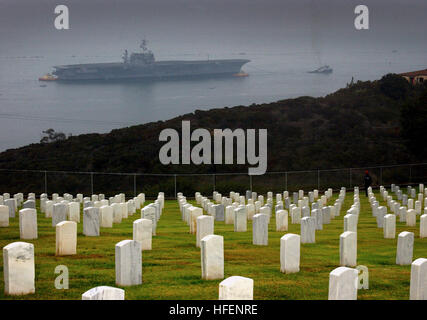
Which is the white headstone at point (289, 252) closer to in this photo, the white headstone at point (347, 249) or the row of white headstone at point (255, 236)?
the row of white headstone at point (255, 236)

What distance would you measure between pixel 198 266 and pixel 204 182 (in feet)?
114

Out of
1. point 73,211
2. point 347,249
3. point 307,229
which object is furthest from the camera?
point 73,211

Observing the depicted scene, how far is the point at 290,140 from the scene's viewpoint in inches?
3017

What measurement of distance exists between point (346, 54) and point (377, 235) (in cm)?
8516

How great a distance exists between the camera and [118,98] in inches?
4412

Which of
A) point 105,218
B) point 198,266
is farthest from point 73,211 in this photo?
point 198,266

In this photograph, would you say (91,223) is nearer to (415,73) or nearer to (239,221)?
(239,221)

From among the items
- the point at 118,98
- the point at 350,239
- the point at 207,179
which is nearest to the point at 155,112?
the point at 118,98

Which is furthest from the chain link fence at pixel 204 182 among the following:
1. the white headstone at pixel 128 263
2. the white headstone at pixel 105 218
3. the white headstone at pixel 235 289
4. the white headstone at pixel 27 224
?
the white headstone at pixel 235 289

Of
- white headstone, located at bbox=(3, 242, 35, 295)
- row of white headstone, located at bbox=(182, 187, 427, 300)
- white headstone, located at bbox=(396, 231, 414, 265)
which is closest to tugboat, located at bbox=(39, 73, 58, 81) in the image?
row of white headstone, located at bbox=(182, 187, 427, 300)

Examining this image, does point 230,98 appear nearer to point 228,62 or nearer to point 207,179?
point 228,62

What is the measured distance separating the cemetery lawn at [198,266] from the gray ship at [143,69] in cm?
9151

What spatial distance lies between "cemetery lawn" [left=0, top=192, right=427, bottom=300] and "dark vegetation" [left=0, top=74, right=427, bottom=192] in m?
27.8
